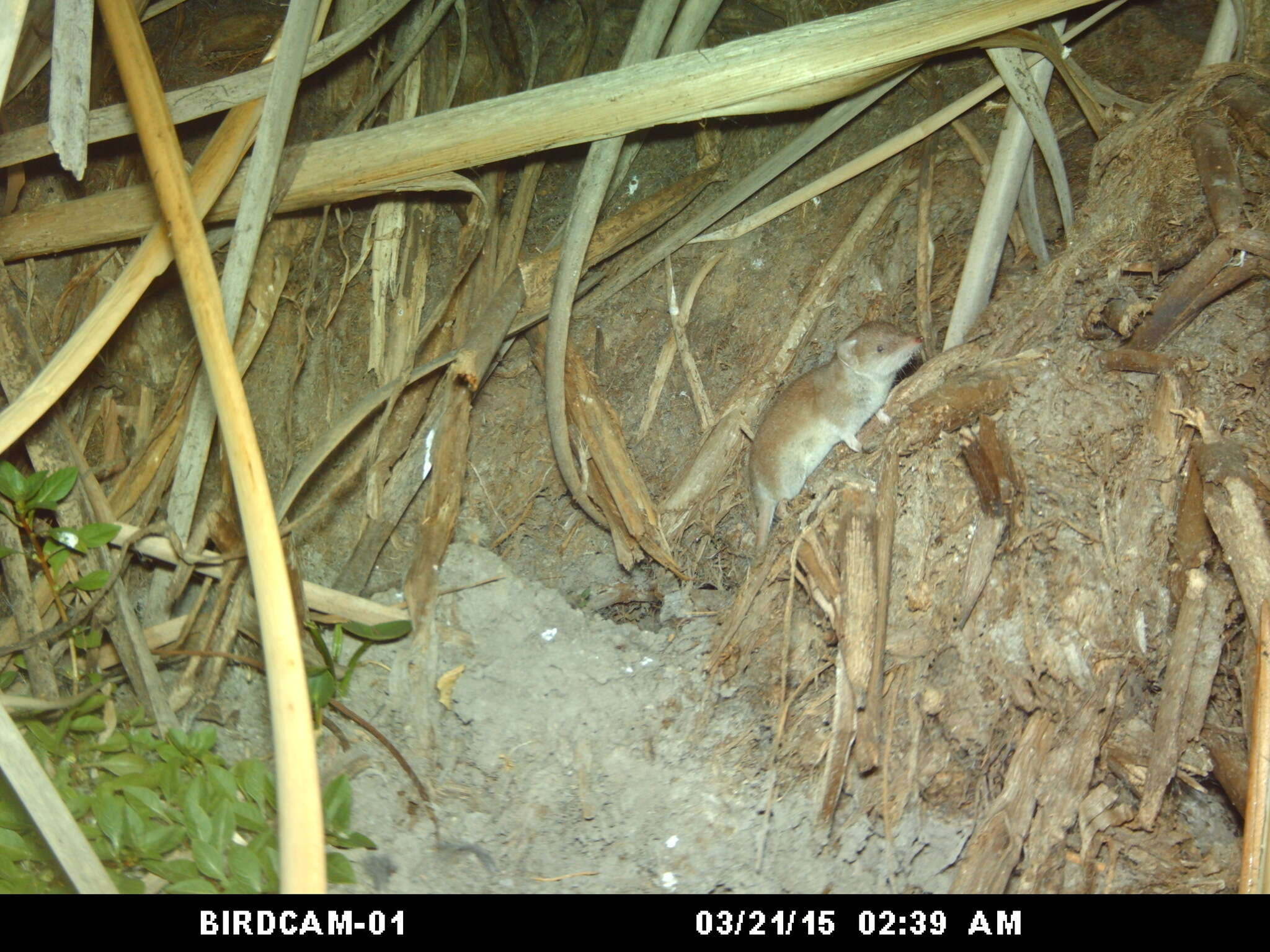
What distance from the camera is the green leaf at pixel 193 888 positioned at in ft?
7.63

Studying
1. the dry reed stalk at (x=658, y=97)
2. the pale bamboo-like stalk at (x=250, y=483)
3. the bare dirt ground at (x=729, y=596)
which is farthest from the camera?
the dry reed stalk at (x=658, y=97)

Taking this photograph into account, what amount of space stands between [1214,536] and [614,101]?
2.16 m

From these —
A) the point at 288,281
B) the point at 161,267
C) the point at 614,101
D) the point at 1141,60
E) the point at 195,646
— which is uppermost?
the point at 1141,60

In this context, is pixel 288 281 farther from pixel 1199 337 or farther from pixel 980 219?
pixel 1199 337

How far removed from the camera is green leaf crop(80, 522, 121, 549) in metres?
2.79

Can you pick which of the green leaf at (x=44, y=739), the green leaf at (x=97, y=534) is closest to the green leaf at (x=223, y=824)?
the green leaf at (x=44, y=739)

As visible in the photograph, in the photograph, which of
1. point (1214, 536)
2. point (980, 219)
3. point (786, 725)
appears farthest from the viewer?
point (980, 219)

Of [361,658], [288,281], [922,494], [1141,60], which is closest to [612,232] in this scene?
[288,281]

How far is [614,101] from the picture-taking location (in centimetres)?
276

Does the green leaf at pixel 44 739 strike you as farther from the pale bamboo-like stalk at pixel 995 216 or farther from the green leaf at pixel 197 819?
the pale bamboo-like stalk at pixel 995 216

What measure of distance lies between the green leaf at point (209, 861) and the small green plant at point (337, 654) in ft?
1.62

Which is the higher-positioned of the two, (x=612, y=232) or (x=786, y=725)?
(x=612, y=232)

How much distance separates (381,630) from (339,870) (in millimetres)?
798

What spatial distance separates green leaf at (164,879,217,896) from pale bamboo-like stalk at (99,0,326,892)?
65cm
